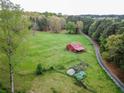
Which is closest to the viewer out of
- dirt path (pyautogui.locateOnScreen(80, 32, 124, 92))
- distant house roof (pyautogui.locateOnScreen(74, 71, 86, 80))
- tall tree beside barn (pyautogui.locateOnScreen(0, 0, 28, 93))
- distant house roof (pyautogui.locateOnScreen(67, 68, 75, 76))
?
tall tree beside barn (pyautogui.locateOnScreen(0, 0, 28, 93))

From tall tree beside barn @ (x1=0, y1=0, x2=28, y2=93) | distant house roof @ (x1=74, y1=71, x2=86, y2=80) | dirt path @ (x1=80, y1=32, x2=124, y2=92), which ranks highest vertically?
tall tree beside barn @ (x1=0, y1=0, x2=28, y2=93)

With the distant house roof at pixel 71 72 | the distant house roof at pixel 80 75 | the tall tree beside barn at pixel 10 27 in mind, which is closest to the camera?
the tall tree beside barn at pixel 10 27

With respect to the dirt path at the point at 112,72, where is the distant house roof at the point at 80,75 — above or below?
above

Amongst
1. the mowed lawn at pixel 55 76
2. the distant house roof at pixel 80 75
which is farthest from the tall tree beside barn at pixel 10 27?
the distant house roof at pixel 80 75

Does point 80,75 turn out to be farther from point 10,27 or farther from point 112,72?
point 10,27

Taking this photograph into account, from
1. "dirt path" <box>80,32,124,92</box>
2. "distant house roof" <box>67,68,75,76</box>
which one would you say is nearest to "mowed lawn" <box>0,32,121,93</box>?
"dirt path" <box>80,32,124,92</box>

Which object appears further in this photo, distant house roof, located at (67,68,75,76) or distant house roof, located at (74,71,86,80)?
distant house roof, located at (67,68,75,76)

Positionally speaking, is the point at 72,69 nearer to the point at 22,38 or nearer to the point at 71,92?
the point at 71,92

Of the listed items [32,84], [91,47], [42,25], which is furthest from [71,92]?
[42,25]

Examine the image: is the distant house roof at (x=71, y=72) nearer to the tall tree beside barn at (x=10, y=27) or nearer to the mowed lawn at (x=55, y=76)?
the mowed lawn at (x=55, y=76)

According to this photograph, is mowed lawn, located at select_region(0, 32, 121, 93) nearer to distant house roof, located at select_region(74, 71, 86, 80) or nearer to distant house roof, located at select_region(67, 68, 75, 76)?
distant house roof, located at select_region(74, 71, 86, 80)
